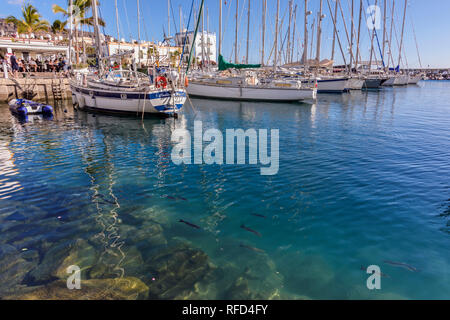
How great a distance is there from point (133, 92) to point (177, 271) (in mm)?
20437

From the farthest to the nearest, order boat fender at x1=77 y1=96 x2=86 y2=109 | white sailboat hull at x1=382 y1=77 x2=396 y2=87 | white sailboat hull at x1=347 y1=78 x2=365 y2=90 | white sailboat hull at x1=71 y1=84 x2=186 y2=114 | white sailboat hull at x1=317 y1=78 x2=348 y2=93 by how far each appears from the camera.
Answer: white sailboat hull at x1=382 y1=77 x2=396 y2=87, white sailboat hull at x1=347 y1=78 x2=365 y2=90, white sailboat hull at x1=317 y1=78 x2=348 y2=93, boat fender at x1=77 y1=96 x2=86 y2=109, white sailboat hull at x1=71 y1=84 x2=186 y2=114

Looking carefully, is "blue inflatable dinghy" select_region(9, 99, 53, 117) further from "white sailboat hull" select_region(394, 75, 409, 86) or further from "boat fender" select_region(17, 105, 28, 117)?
"white sailboat hull" select_region(394, 75, 409, 86)

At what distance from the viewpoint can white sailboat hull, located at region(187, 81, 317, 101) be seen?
36.0 metres

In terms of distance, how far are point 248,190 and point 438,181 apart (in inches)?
287

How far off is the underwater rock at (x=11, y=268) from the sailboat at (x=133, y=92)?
17.3 meters

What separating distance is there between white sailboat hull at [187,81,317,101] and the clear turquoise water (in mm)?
20505

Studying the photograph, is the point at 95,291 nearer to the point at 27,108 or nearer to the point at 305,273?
the point at 305,273

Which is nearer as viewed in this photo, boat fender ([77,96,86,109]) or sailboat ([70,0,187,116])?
sailboat ([70,0,187,116])

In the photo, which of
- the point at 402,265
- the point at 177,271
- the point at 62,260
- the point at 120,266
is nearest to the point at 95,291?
the point at 120,266

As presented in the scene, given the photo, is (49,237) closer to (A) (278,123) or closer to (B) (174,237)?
(B) (174,237)

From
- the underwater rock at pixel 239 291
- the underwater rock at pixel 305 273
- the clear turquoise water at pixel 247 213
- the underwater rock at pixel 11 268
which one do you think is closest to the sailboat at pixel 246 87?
the clear turquoise water at pixel 247 213

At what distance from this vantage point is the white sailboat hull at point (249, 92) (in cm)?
3603

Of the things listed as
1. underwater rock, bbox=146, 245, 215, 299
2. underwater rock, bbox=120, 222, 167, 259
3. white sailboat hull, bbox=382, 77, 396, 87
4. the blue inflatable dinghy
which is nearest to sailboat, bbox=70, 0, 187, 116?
the blue inflatable dinghy

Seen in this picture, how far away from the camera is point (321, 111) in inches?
1209
